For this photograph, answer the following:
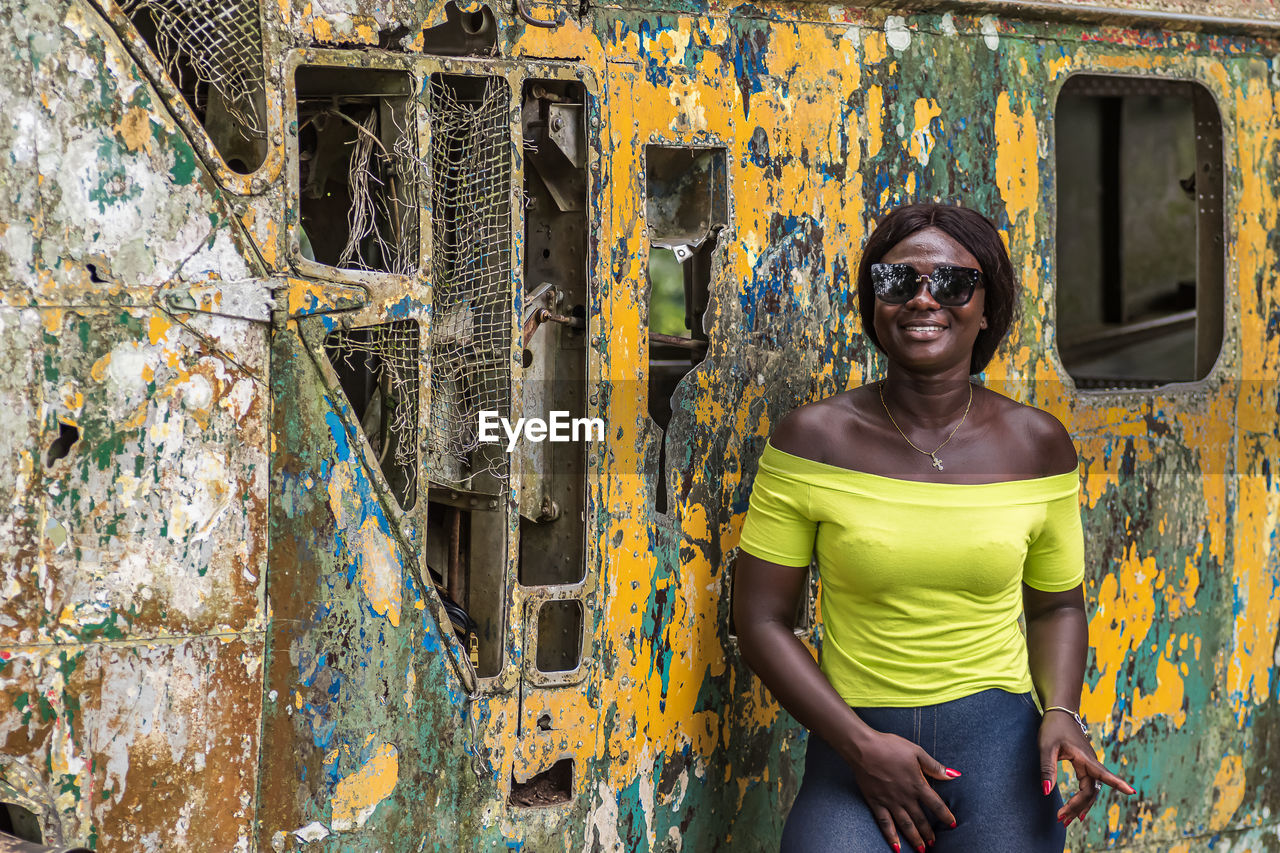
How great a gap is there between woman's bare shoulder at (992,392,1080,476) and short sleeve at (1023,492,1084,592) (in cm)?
6

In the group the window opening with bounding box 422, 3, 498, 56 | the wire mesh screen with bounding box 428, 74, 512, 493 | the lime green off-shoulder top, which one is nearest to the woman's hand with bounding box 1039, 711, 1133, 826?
the lime green off-shoulder top

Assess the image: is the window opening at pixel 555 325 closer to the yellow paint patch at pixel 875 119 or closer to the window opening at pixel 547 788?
the window opening at pixel 547 788

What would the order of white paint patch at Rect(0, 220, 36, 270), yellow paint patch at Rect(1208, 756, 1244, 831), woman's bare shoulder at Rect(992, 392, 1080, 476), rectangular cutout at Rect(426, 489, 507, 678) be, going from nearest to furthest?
white paint patch at Rect(0, 220, 36, 270) < woman's bare shoulder at Rect(992, 392, 1080, 476) < rectangular cutout at Rect(426, 489, 507, 678) < yellow paint patch at Rect(1208, 756, 1244, 831)

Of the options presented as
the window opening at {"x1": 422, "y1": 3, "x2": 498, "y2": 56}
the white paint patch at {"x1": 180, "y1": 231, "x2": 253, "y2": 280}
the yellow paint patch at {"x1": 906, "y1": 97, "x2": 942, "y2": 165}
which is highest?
the window opening at {"x1": 422, "y1": 3, "x2": 498, "y2": 56}

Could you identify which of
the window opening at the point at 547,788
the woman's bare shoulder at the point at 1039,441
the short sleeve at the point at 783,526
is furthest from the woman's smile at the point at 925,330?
the window opening at the point at 547,788

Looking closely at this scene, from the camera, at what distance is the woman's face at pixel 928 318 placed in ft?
7.76

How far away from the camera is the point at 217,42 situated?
2.42 m

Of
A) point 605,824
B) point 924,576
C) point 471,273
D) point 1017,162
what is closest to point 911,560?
point 924,576

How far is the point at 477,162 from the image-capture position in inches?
105

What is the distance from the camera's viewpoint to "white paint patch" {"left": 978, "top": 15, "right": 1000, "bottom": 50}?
305 centimetres

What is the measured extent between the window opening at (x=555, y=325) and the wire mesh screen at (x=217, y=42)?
1.88 ft

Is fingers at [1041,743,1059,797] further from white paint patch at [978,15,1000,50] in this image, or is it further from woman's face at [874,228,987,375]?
white paint patch at [978,15,1000,50]

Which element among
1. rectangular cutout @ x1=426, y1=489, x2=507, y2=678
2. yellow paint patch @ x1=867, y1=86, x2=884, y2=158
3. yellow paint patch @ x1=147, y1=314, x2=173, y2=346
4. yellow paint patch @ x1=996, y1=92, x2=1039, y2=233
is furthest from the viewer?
yellow paint patch @ x1=996, y1=92, x2=1039, y2=233

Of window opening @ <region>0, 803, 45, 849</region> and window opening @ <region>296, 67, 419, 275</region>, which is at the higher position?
window opening @ <region>296, 67, 419, 275</region>
